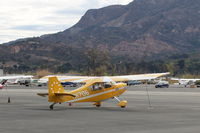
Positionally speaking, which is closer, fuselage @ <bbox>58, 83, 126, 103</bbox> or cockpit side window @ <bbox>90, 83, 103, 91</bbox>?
fuselage @ <bbox>58, 83, 126, 103</bbox>

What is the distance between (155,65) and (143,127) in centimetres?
16799

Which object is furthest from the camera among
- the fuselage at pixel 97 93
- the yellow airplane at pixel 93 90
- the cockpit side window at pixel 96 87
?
the cockpit side window at pixel 96 87

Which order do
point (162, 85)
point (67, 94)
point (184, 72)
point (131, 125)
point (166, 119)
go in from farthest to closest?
point (184, 72)
point (162, 85)
point (67, 94)
point (166, 119)
point (131, 125)

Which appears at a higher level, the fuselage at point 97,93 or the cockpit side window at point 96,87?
the cockpit side window at point 96,87

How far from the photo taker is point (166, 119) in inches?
997

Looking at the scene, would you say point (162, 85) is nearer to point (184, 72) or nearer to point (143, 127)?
point (143, 127)

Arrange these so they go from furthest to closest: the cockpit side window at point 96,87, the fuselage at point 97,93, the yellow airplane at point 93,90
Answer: the cockpit side window at point 96,87 → the fuselage at point 97,93 → the yellow airplane at point 93,90

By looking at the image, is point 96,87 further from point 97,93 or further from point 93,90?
point 97,93

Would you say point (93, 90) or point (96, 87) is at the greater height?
point (96, 87)

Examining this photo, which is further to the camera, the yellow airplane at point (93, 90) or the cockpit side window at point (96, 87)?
the cockpit side window at point (96, 87)

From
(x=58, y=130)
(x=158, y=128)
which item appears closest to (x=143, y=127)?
(x=158, y=128)

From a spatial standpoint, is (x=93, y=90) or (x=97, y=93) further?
(x=97, y=93)

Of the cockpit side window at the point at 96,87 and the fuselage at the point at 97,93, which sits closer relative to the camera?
the fuselage at the point at 97,93

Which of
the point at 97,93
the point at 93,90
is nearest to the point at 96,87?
the point at 93,90
